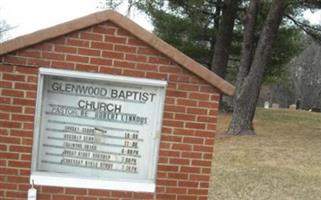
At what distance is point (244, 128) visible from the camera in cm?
1906

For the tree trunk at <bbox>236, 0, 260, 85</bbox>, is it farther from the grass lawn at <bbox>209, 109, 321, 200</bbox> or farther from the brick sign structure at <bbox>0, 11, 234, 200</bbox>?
the brick sign structure at <bbox>0, 11, 234, 200</bbox>

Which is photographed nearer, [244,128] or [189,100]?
[189,100]

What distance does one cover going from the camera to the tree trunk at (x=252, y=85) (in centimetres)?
1851

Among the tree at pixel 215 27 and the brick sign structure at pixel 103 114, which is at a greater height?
the tree at pixel 215 27

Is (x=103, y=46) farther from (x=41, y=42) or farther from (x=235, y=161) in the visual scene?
(x=235, y=161)

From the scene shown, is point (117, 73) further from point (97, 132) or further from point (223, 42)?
point (223, 42)

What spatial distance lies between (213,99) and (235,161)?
806 cm

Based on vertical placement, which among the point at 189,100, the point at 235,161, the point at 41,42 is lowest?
the point at 235,161

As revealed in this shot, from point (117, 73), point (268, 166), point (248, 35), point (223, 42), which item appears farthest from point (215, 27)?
point (117, 73)

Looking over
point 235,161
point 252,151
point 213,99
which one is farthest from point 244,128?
point 213,99

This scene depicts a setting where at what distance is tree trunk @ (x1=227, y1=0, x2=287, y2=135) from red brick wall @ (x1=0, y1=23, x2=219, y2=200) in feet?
41.5

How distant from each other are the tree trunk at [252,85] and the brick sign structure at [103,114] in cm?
1269

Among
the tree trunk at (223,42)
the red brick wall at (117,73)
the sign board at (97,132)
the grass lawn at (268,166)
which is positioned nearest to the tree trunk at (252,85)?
the grass lawn at (268,166)

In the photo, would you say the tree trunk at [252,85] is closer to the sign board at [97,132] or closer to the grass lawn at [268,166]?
the grass lawn at [268,166]
